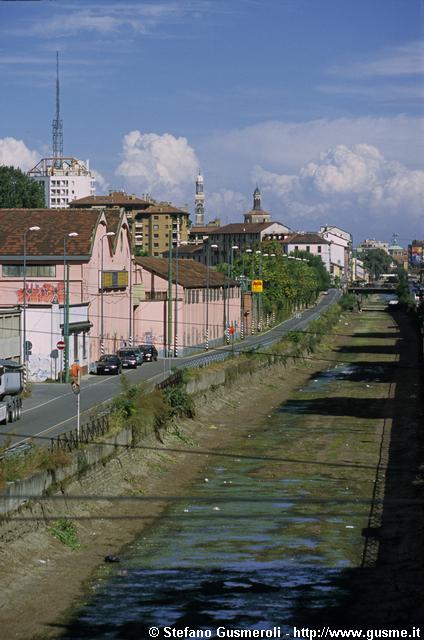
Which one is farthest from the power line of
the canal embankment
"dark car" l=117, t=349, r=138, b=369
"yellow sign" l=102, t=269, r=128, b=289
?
"yellow sign" l=102, t=269, r=128, b=289

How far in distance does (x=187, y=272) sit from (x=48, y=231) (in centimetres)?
3003

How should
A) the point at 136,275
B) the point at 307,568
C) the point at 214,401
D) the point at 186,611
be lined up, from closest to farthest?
the point at 186,611
the point at 307,568
the point at 214,401
the point at 136,275

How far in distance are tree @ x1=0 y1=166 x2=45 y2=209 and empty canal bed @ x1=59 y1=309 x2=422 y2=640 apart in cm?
9614

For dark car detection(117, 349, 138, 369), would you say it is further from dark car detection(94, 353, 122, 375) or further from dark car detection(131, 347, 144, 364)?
dark car detection(94, 353, 122, 375)

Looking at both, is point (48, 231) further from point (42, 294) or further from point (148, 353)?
point (148, 353)

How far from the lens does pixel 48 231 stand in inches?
3553

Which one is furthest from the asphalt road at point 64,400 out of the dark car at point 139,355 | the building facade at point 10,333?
the building facade at point 10,333

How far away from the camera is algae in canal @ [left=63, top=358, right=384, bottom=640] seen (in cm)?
2880

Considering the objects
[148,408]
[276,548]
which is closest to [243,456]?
[148,408]

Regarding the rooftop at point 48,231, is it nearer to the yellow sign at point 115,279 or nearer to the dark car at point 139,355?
the yellow sign at point 115,279

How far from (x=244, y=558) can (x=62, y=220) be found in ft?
196

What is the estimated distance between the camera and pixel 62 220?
9162 cm

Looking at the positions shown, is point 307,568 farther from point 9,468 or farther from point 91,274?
point 91,274

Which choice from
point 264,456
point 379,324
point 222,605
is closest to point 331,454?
point 264,456
